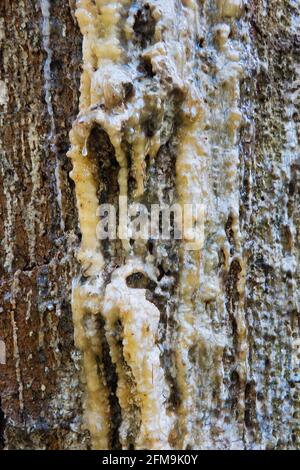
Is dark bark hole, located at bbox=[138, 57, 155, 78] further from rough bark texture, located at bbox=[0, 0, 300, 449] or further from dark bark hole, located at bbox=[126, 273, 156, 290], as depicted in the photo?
dark bark hole, located at bbox=[126, 273, 156, 290]

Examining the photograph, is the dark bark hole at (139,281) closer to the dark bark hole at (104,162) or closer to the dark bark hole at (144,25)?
the dark bark hole at (104,162)

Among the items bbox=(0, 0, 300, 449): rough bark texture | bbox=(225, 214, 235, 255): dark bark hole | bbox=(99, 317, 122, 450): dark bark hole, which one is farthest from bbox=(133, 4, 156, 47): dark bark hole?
bbox=(99, 317, 122, 450): dark bark hole

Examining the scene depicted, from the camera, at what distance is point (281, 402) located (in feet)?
3.09

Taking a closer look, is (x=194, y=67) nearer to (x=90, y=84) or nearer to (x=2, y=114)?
(x=90, y=84)

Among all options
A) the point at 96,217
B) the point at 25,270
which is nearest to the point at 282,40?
the point at 96,217

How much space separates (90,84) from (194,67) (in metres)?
0.17

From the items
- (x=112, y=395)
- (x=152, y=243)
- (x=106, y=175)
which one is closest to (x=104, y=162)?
(x=106, y=175)

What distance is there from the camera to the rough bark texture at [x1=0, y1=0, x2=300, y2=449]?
0.83m

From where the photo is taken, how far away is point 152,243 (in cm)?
85

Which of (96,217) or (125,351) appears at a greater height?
(96,217)

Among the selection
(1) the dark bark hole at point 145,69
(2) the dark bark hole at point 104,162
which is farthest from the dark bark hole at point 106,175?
(1) the dark bark hole at point 145,69

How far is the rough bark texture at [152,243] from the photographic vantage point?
83cm

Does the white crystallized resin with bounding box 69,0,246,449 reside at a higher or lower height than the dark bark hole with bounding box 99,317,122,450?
higher

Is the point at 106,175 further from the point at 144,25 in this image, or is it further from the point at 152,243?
the point at 144,25
